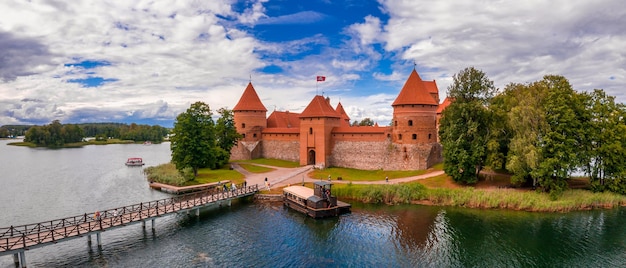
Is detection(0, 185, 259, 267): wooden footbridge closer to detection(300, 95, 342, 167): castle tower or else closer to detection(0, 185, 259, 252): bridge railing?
detection(0, 185, 259, 252): bridge railing

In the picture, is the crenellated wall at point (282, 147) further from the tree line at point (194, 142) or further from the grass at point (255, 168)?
the tree line at point (194, 142)

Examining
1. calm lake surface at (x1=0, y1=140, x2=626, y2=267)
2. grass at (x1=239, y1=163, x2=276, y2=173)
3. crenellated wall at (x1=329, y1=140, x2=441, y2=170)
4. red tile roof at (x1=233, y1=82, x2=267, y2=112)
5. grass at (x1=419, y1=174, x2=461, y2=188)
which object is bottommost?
calm lake surface at (x1=0, y1=140, x2=626, y2=267)

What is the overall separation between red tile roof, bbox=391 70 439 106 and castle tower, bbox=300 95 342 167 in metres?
8.86

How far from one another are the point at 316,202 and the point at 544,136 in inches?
784

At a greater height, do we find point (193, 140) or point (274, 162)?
point (193, 140)

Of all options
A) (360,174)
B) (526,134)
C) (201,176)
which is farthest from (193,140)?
(526,134)

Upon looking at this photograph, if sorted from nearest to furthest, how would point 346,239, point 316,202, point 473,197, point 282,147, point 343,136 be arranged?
1. point 346,239
2. point 316,202
3. point 473,197
4. point 343,136
5. point 282,147

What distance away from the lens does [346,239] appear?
22.9 meters

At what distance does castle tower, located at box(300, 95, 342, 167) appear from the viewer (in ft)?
149

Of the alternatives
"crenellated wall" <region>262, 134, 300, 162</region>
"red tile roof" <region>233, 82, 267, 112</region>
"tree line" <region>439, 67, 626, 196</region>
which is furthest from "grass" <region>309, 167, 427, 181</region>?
"red tile roof" <region>233, 82, 267, 112</region>

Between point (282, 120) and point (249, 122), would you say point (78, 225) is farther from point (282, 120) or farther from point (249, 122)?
point (282, 120)

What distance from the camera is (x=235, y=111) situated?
54312mm

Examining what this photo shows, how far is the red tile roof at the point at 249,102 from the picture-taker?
176 feet

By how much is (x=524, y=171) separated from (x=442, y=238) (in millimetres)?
12138
